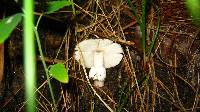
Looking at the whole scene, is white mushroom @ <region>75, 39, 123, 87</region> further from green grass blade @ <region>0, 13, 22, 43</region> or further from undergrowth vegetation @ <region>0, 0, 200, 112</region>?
green grass blade @ <region>0, 13, 22, 43</region>

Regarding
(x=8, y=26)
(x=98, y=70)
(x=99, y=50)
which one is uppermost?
(x=8, y=26)

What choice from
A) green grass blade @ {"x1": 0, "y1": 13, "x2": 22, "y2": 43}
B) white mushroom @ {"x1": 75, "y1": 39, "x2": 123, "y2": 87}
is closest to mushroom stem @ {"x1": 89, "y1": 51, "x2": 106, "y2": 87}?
white mushroom @ {"x1": 75, "y1": 39, "x2": 123, "y2": 87}

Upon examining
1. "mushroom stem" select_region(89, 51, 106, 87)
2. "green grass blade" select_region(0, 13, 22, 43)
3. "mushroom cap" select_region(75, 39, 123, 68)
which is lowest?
"mushroom stem" select_region(89, 51, 106, 87)

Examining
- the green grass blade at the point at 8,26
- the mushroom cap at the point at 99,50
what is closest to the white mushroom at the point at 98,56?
the mushroom cap at the point at 99,50

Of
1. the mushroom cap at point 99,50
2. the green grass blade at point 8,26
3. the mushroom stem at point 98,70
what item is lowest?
the mushroom stem at point 98,70

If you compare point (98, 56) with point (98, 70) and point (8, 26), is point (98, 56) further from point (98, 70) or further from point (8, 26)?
point (8, 26)

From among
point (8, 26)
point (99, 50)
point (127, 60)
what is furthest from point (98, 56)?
point (8, 26)

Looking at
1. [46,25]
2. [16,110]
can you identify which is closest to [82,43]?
[46,25]

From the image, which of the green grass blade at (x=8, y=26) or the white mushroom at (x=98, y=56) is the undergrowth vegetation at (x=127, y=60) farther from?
the green grass blade at (x=8, y=26)
